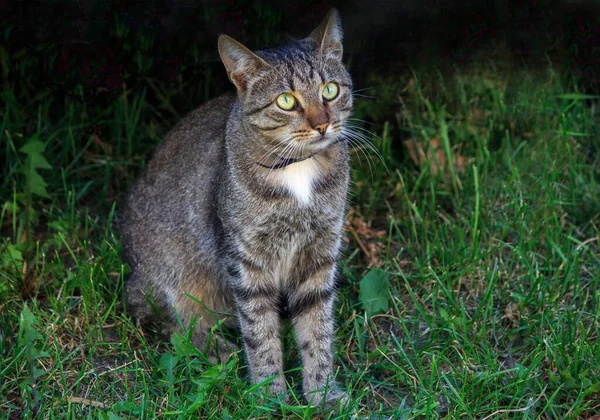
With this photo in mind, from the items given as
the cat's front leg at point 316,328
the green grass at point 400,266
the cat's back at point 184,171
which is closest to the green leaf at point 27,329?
the green grass at point 400,266

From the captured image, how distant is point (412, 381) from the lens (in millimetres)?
3740

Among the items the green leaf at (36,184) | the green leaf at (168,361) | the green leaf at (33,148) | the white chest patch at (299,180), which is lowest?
the green leaf at (168,361)

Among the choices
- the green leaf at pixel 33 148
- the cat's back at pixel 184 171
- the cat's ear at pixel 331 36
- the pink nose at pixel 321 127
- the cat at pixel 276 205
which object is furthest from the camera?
Result: the green leaf at pixel 33 148

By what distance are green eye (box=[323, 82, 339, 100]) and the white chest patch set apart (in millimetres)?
283

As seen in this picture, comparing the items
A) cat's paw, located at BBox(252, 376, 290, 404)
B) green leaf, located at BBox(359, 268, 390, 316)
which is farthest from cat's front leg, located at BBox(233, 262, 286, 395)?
green leaf, located at BBox(359, 268, 390, 316)

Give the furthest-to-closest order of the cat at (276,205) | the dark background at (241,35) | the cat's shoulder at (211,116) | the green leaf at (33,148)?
the dark background at (241,35)
the green leaf at (33,148)
the cat's shoulder at (211,116)
the cat at (276,205)

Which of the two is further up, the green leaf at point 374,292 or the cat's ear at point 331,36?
the cat's ear at point 331,36

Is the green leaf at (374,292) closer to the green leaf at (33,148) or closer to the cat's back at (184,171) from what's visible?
the cat's back at (184,171)

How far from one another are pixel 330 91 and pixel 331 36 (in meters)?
0.28

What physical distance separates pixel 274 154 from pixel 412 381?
1144 millimetres

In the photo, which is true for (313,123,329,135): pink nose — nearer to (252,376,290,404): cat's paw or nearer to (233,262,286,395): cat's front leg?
(233,262,286,395): cat's front leg

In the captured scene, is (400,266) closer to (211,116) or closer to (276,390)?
(276,390)

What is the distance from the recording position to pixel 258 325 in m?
3.75

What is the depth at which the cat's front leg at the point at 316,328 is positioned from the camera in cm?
375
